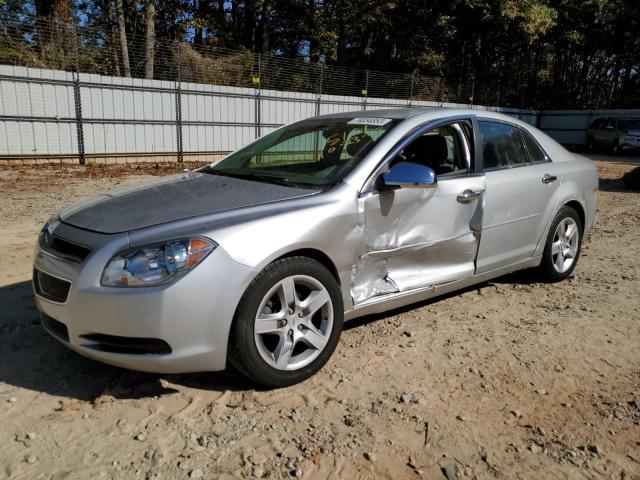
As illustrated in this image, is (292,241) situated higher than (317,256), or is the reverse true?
(292,241)

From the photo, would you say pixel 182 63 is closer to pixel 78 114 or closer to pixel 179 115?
pixel 179 115

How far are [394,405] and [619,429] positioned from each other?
1096mm

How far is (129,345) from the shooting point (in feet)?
8.69

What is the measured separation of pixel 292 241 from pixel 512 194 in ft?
7.03

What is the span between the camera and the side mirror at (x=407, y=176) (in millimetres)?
3297

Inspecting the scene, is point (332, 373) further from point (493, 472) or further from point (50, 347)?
point (50, 347)

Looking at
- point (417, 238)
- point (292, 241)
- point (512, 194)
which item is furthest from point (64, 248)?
point (512, 194)

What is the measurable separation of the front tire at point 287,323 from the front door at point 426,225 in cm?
28

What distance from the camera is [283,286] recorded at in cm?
288

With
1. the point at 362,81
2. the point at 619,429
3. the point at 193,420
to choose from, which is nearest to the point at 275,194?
the point at 193,420

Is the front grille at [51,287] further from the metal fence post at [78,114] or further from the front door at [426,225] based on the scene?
the metal fence post at [78,114]

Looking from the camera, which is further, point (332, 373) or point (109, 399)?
point (332, 373)

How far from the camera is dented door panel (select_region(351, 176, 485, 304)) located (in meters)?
3.32

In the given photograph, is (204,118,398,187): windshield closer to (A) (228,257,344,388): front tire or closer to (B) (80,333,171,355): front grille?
(A) (228,257,344,388): front tire
